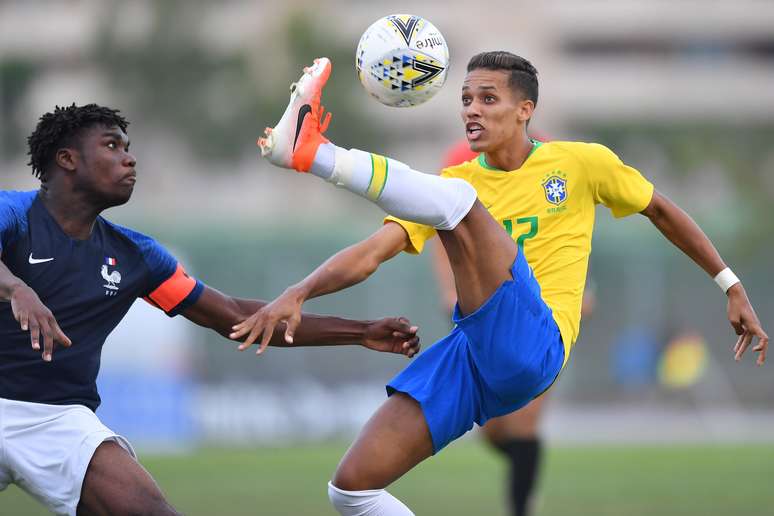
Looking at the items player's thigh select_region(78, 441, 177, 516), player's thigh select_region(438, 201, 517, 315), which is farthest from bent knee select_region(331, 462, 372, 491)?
player's thigh select_region(438, 201, 517, 315)

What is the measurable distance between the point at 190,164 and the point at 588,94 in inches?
783

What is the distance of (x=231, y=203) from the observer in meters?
51.7

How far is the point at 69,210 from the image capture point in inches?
249

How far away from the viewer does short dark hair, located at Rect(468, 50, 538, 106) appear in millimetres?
6605

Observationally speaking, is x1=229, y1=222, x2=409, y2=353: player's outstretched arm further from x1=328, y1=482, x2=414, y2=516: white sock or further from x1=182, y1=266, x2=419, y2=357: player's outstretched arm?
x1=328, y1=482, x2=414, y2=516: white sock

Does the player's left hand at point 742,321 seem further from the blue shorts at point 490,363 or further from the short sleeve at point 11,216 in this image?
the short sleeve at point 11,216

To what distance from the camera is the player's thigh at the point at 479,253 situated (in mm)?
5918

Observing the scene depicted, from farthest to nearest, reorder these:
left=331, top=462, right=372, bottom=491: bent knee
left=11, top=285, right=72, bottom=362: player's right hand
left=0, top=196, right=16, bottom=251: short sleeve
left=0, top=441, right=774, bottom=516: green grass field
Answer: left=0, top=441, right=774, bottom=516: green grass field → left=331, top=462, right=372, bottom=491: bent knee → left=0, top=196, right=16, bottom=251: short sleeve → left=11, top=285, right=72, bottom=362: player's right hand

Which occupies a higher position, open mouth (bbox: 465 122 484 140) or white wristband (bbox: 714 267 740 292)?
open mouth (bbox: 465 122 484 140)

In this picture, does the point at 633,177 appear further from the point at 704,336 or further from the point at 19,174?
the point at 19,174

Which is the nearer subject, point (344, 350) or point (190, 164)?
point (344, 350)

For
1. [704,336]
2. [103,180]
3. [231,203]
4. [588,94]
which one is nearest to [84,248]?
[103,180]

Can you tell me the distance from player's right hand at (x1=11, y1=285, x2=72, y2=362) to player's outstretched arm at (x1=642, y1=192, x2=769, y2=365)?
10.5 ft

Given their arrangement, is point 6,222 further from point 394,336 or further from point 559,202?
point 559,202
